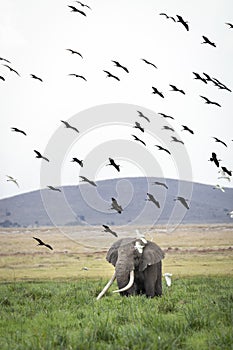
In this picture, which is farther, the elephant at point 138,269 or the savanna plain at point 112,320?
the elephant at point 138,269

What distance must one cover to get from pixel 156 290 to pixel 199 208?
182 meters

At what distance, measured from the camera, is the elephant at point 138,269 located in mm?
15484

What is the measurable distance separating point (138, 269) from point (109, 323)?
6602 millimetres

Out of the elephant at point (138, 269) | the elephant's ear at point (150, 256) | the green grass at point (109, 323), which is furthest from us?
the elephant's ear at point (150, 256)

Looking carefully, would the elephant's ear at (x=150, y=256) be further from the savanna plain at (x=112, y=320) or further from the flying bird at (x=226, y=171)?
the flying bird at (x=226, y=171)

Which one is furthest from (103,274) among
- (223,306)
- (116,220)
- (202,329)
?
(116,220)

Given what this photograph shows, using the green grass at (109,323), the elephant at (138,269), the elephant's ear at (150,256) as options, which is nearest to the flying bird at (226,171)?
the elephant at (138,269)

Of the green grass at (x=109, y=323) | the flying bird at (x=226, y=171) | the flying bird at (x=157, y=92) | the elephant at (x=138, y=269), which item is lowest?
the green grass at (x=109, y=323)

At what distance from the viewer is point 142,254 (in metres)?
16.1

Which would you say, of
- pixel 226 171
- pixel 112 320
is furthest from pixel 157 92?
pixel 112 320

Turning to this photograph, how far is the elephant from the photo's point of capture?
1548 centimetres

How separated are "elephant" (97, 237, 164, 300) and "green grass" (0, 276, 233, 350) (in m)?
0.64

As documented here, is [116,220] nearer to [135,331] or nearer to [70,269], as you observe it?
[70,269]

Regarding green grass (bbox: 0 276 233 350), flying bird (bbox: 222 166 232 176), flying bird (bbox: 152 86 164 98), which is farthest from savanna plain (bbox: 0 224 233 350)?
flying bird (bbox: 152 86 164 98)
